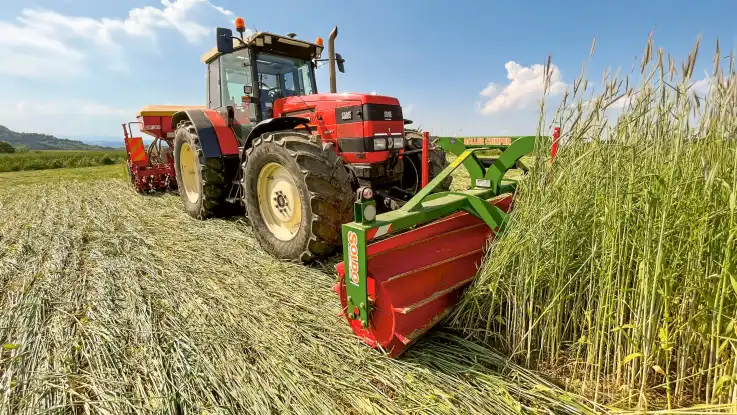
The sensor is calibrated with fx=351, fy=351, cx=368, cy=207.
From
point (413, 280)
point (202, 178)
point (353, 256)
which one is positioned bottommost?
point (413, 280)

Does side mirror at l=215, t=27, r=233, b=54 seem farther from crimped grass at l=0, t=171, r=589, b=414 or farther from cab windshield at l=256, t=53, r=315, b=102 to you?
crimped grass at l=0, t=171, r=589, b=414

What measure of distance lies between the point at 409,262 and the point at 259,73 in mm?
3398

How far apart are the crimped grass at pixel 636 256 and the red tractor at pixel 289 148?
1576 millimetres

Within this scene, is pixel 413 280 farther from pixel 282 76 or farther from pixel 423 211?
pixel 282 76

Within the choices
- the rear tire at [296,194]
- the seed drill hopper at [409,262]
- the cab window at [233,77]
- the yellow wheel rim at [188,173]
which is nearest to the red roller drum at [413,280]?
the seed drill hopper at [409,262]

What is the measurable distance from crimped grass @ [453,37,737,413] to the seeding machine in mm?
334

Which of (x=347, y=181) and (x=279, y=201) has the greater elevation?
(x=347, y=181)

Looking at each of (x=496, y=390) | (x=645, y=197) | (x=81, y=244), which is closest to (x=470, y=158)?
(x=645, y=197)

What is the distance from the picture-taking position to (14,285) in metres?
2.80

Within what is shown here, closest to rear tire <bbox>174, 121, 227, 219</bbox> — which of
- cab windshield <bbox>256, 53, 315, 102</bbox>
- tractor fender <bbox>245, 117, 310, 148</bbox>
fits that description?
tractor fender <bbox>245, 117, 310, 148</bbox>

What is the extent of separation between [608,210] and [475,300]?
808mm

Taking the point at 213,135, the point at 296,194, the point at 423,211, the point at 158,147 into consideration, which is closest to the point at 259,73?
the point at 213,135

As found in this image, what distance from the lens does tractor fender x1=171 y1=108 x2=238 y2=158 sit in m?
4.39

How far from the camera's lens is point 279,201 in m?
3.46
